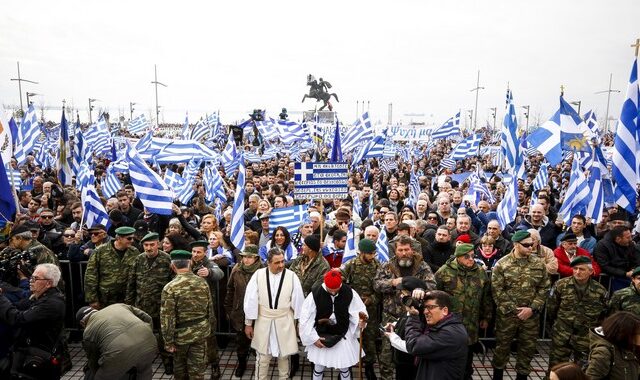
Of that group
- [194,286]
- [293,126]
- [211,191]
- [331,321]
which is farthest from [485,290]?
[293,126]

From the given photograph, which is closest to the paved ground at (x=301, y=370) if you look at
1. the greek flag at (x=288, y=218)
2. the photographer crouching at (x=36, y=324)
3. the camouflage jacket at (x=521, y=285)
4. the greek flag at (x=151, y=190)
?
the camouflage jacket at (x=521, y=285)

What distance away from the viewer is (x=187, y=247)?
652cm

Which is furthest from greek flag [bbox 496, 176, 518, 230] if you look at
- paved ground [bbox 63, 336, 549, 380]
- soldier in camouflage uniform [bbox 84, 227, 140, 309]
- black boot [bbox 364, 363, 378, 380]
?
soldier in camouflage uniform [bbox 84, 227, 140, 309]

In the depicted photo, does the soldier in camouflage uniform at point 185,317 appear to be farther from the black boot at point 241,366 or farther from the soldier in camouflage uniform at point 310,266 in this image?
the soldier in camouflage uniform at point 310,266

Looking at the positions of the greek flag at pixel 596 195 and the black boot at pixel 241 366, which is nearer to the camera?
the black boot at pixel 241 366

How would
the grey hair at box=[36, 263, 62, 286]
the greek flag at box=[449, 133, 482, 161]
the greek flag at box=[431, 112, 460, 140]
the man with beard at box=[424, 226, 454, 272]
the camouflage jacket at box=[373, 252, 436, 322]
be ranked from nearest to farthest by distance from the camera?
1. the grey hair at box=[36, 263, 62, 286]
2. the camouflage jacket at box=[373, 252, 436, 322]
3. the man with beard at box=[424, 226, 454, 272]
4. the greek flag at box=[449, 133, 482, 161]
5. the greek flag at box=[431, 112, 460, 140]

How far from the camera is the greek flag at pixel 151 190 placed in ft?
25.6

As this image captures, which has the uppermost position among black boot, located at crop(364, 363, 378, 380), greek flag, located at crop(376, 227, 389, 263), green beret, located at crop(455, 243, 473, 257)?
green beret, located at crop(455, 243, 473, 257)

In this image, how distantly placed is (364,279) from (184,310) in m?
2.36

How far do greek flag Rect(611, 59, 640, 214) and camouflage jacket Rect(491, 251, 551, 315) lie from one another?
272cm

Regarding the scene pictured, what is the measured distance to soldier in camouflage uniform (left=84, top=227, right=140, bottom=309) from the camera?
6.11 meters

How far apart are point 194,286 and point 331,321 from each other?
1686 millimetres

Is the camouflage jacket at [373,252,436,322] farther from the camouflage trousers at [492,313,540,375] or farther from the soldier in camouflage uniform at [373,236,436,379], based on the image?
the camouflage trousers at [492,313,540,375]

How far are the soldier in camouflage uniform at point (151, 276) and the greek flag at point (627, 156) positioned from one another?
729cm
